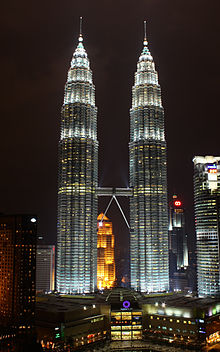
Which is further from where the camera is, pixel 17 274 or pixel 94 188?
pixel 94 188

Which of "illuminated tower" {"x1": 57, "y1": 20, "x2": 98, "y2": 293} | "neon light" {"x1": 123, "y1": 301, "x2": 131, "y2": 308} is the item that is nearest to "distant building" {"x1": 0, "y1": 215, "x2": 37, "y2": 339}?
"neon light" {"x1": 123, "y1": 301, "x2": 131, "y2": 308}

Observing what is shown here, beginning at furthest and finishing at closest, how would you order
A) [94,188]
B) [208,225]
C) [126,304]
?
1. [94,188]
2. [208,225]
3. [126,304]

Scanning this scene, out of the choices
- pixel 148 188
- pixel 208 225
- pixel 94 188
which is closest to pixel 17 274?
pixel 94 188

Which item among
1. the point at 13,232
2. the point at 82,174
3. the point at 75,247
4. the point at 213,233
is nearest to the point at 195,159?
the point at 213,233

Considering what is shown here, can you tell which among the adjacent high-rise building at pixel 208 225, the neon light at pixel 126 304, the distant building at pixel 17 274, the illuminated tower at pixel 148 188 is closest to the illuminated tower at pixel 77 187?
the illuminated tower at pixel 148 188

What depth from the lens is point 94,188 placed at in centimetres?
17588

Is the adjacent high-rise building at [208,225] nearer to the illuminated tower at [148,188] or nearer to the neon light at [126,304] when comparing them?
the illuminated tower at [148,188]

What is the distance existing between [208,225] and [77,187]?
2335 inches

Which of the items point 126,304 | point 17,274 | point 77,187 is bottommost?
point 126,304

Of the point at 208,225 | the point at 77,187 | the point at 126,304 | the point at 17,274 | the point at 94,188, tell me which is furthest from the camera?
the point at 94,188

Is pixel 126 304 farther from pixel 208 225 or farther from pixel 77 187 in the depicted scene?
pixel 77 187

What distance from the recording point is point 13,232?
122m

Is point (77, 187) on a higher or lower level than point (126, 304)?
higher

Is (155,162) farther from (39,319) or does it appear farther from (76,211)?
(39,319)
